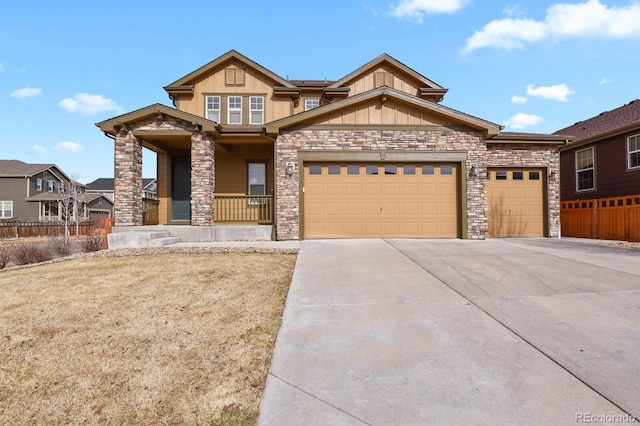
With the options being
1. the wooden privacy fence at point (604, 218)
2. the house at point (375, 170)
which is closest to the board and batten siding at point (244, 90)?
the house at point (375, 170)

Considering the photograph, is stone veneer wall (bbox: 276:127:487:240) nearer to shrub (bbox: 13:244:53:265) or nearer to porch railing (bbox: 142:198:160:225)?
porch railing (bbox: 142:198:160:225)

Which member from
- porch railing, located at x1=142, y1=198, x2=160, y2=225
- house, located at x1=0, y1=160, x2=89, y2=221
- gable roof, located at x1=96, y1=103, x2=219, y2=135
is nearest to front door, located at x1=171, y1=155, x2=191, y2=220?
porch railing, located at x1=142, y1=198, x2=160, y2=225

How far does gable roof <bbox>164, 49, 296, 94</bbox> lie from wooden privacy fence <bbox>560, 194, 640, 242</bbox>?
13.9 meters

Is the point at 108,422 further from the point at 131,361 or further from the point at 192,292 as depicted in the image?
the point at 192,292

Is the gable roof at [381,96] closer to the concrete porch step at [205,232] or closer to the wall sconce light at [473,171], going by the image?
the wall sconce light at [473,171]

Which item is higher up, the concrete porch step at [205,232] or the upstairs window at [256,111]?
the upstairs window at [256,111]

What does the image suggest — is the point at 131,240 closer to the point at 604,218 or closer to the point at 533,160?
the point at 533,160

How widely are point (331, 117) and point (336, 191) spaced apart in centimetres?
269

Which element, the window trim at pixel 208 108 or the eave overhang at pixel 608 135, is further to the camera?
the window trim at pixel 208 108

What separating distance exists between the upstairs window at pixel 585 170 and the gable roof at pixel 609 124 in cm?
74

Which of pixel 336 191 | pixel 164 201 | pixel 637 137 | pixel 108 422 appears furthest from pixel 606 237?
pixel 164 201

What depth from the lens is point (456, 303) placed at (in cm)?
446

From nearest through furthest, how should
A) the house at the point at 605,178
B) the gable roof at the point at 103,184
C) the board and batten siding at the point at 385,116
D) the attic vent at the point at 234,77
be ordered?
the board and batten siding at the point at 385,116 → the house at the point at 605,178 → the attic vent at the point at 234,77 → the gable roof at the point at 103,184

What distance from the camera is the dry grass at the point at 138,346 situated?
2.43 meters
